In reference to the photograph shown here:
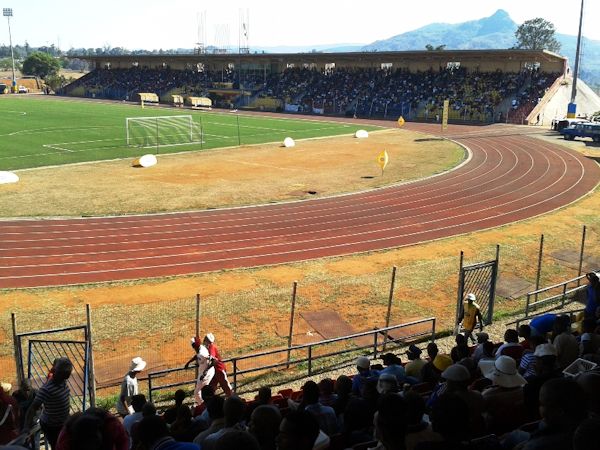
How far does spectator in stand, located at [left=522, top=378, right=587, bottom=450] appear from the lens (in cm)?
411

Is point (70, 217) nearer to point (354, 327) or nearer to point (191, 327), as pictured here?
point (191, 327)

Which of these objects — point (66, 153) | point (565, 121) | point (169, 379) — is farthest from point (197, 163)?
point (565, 121)

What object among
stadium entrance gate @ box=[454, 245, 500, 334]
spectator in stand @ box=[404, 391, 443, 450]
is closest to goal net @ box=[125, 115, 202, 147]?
stadium entrance gate @ box=[454, 245, 500, 334]

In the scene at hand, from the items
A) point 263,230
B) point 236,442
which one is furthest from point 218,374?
point 263,230

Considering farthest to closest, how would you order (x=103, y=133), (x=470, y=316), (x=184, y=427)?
(x=103, y=133)
(x=470, y=316)
(x=184, y=427)

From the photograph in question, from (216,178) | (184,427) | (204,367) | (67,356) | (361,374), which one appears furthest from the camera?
(216,178)

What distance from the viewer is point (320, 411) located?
586 centimetres

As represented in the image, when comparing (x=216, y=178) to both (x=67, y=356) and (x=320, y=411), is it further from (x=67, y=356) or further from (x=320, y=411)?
(x=320, y=411)

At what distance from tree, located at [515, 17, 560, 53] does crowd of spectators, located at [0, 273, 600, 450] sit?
6588 inches

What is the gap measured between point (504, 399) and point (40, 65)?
14448 centimetres

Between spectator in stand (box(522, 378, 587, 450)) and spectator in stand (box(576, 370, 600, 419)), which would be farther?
spectator in stand (box(576, 370, 600, 419))

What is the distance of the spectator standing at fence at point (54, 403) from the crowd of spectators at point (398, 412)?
0.01 metres

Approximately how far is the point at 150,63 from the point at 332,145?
74.0 meters

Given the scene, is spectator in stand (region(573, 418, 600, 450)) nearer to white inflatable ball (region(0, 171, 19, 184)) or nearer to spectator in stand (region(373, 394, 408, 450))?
spectator in stand (region(373, 394, 408, 450))
